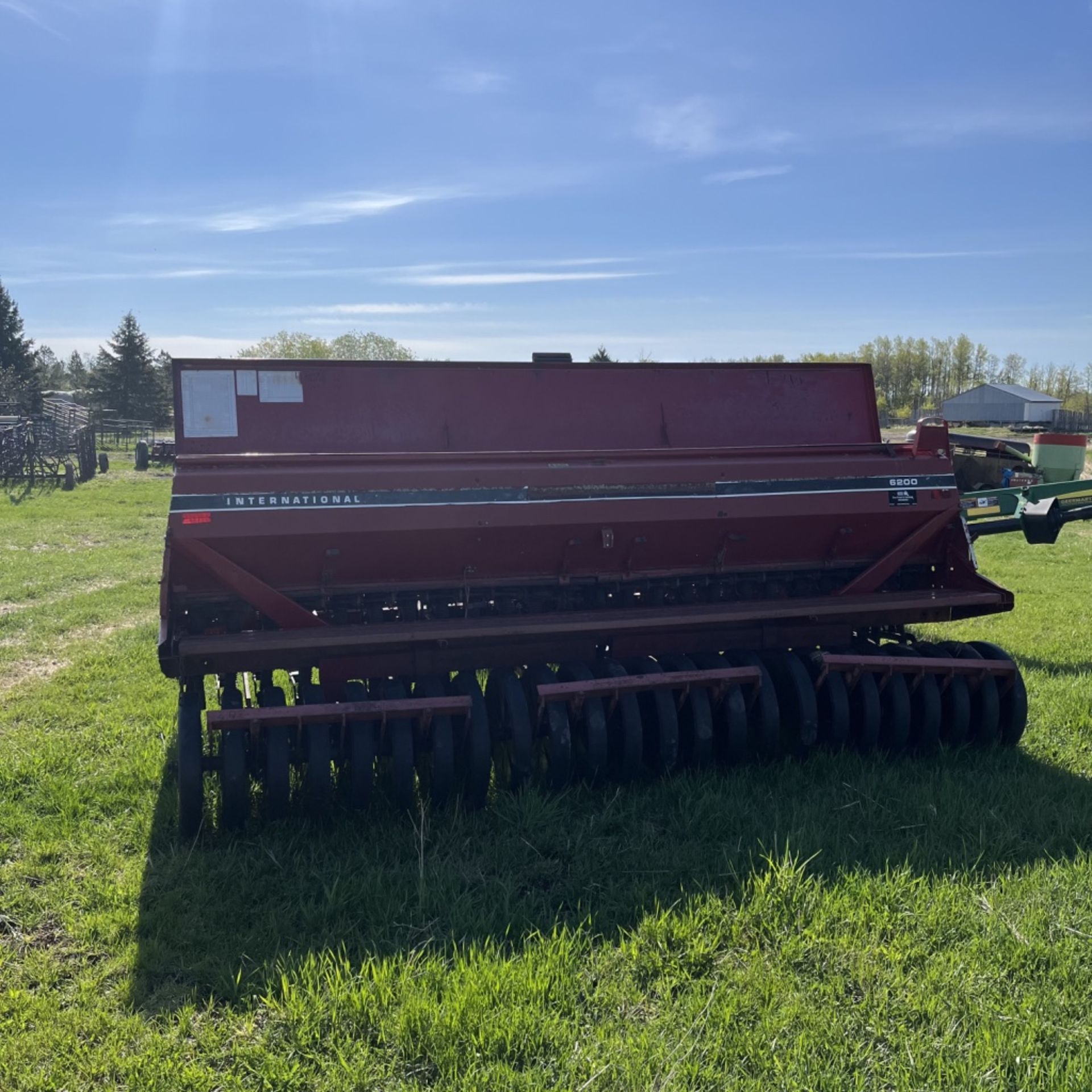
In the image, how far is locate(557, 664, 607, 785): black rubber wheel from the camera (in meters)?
4.86

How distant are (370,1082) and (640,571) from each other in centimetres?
327

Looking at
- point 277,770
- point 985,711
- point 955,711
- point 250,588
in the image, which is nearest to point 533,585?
point 250,588

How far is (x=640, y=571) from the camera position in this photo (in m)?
5.59

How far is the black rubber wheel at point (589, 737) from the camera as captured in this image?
4.86 m

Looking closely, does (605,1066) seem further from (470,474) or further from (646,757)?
(470,474)

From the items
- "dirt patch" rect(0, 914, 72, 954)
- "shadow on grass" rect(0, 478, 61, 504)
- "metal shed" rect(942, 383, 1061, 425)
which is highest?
"metal shed" rect(942, 383, 1061, 425)

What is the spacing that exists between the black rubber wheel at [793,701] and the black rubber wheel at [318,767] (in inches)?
97.1

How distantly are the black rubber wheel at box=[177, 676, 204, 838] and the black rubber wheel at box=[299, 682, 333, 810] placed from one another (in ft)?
1.59

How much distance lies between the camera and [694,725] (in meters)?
5.05

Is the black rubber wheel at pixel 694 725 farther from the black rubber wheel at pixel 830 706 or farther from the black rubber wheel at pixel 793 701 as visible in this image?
the black rubber wheel at pixel 830 706

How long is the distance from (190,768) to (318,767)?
587mm

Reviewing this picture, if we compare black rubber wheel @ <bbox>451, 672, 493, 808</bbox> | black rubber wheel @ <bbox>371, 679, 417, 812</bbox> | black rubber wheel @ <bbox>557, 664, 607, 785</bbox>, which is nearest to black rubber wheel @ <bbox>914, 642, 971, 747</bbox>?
black rubber wheel @ <bbox>557, 664, 607, 785</bbox>

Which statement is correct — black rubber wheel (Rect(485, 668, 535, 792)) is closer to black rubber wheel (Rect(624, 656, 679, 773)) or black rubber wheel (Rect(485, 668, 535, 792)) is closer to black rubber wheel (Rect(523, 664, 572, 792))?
black rubber wheel (Rect(523, 664, 572, 792))

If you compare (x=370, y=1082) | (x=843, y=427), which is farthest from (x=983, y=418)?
(x=370, y=1082)
